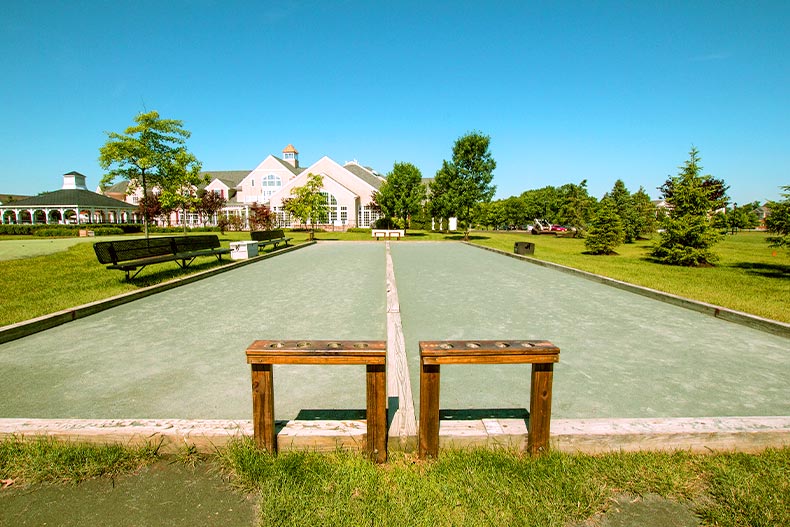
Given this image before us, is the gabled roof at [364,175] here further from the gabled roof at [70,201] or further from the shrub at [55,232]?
the gabled roof at [70,201]

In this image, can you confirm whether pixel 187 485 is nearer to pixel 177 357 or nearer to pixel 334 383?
pixel 334 383

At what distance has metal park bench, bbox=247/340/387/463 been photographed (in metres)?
2.51

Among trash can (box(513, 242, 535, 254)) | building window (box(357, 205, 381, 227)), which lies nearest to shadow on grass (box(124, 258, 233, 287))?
trash can (box(513, 242, 535, 254))

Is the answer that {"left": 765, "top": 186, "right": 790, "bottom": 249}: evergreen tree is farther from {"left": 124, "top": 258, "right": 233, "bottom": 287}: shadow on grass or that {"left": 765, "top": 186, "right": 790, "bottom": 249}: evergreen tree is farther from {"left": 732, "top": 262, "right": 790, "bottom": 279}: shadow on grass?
{"left": 124, "top": 258, "right": 233, "bottom": 287}: shadow on grass

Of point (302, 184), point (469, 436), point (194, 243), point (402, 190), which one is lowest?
point (469, 436)

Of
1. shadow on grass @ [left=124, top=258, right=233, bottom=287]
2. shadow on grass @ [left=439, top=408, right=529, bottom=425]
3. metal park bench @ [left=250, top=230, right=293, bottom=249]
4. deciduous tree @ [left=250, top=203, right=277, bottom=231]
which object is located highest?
deciduous tree @ [left=250, top=203, right=277, bottom=231]

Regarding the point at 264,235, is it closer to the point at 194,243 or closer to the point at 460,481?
the point at 194,243

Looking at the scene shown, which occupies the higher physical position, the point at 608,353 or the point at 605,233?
the point at 605,233

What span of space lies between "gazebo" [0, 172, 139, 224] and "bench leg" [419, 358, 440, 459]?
5855 cm

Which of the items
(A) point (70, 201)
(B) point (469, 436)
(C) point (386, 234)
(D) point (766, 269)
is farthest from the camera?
(A) point (70, 201)

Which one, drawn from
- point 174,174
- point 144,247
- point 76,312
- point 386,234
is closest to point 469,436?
point 76,312

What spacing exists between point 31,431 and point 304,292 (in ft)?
20.3

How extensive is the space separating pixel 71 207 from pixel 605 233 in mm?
57140

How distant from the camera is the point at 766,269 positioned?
13664mm
